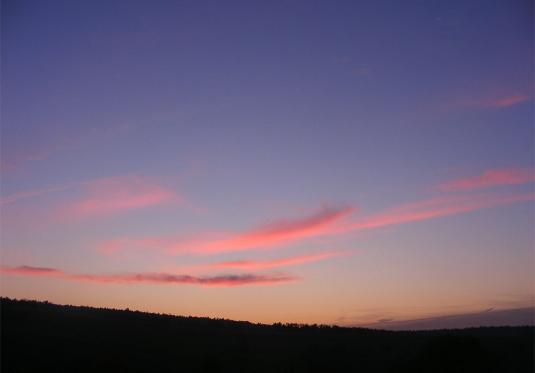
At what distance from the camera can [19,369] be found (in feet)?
86.3

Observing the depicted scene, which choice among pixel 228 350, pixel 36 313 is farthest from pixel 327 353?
pixel 36 313

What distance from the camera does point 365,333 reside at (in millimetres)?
43000

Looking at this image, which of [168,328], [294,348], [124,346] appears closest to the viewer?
[124,346]

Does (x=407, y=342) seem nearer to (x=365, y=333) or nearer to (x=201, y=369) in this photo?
(x=365, y=333)

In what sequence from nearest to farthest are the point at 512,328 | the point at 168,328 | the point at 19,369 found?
1. the point at 19,369
2. the point at 168,328
3. the point at 512,328

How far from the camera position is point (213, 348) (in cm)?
3403

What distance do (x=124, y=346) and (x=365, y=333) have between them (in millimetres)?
20004

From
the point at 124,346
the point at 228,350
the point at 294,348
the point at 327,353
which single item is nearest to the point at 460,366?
the point at 327,353

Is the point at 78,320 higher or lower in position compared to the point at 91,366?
higher

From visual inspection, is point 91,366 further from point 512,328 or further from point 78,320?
point 512,328

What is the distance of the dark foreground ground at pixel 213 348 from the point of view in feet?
94.8

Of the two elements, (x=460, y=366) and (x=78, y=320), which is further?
(x=78, y=320)

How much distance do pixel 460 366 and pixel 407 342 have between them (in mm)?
8559

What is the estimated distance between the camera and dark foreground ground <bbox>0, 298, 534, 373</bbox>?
28.9 meters
